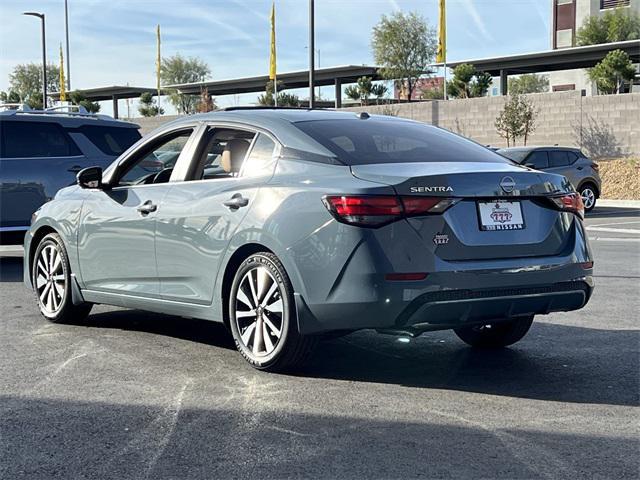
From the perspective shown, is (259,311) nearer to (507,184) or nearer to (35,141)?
(507,184)

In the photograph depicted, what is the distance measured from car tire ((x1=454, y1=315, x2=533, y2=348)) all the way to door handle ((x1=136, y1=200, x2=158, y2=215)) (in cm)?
231

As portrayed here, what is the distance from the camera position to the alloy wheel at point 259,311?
546 centimetres

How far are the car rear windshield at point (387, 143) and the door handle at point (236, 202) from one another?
0.58 m

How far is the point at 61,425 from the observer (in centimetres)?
450

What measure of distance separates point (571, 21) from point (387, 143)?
66.3 m

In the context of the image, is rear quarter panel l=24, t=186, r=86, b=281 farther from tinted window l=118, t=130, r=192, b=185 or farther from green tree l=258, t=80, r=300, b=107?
green tree l=258, t=80, r=300, b=107

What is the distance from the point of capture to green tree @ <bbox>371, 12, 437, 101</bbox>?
6256 cm

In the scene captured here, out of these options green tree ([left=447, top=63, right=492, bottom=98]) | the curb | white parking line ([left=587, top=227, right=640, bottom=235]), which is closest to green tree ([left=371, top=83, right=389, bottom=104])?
green tree ([left=447, top=63, right=492, bottom=98])

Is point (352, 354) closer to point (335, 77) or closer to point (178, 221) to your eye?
point (178, 221)

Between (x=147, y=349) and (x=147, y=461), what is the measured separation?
100 inches

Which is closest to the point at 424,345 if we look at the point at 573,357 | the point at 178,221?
the point at 573,357

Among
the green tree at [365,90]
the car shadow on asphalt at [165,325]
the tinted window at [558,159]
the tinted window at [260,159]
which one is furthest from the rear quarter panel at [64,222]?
the green tree at [365,90]

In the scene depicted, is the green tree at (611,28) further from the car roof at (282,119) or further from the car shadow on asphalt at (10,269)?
the car roof at (282,119)

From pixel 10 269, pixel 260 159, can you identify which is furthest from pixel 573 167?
pixel 260 159
